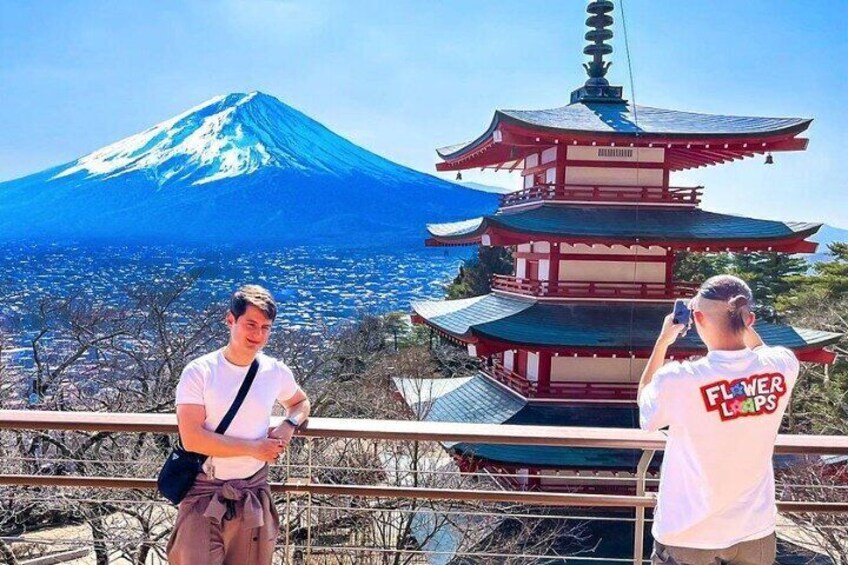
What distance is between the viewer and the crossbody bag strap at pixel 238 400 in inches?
80.1

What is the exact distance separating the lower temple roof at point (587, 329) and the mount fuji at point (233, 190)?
6350 centimetres

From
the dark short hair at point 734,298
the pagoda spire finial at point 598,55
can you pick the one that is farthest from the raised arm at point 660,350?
the pagoda spire finial at point 598,55

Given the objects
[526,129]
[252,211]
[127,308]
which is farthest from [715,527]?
[252,211]

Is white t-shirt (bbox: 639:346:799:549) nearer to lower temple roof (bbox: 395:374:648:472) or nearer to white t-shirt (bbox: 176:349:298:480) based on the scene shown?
white t-shirt (bbox: 176:349:298:480)

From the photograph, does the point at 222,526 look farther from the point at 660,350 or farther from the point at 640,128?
the point at 640,128

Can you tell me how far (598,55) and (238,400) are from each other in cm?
1141

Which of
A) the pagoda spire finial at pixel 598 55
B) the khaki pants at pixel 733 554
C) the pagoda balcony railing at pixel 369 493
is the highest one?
the pagoda spire finial at pixel 598 55

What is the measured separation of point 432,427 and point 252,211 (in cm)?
8350

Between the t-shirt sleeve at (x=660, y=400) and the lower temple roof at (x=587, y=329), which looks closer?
the t-shirt sleeve at (x=660, y=400)

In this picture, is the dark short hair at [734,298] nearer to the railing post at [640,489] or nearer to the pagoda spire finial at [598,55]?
the railing post at [640,489]

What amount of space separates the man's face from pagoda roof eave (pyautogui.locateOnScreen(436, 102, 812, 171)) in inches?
299

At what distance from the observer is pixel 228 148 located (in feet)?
285

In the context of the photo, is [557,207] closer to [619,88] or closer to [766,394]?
[619,88]

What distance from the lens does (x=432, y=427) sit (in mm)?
2475
